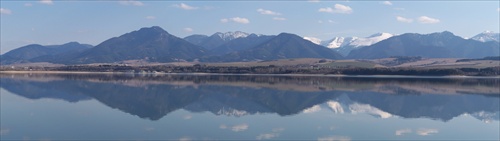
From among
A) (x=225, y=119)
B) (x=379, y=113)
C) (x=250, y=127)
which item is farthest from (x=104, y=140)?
(x=379, y=113)

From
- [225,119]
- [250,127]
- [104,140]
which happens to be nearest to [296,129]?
[250,127]

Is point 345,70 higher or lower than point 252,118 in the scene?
higher

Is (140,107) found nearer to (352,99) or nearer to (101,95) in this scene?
(101,95)

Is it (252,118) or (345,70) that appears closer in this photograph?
(252,118)

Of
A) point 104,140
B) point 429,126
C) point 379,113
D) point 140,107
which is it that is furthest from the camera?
point 140,107

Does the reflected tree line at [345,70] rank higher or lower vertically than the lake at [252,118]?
higher

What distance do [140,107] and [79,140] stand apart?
14083mm

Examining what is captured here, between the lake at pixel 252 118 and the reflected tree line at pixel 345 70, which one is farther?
the reflected tree line at pixel 345 70

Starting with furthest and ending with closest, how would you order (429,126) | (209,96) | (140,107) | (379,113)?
1. (209,96)
2. (140,107)
3. (379,113)
4. (429,126)

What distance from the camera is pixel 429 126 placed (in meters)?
24.7

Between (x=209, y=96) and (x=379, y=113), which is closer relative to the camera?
(x=379, y=113)

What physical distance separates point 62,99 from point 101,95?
4.47 meters

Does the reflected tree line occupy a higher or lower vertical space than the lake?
higher

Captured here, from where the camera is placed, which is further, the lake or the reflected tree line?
the reflected tree line
